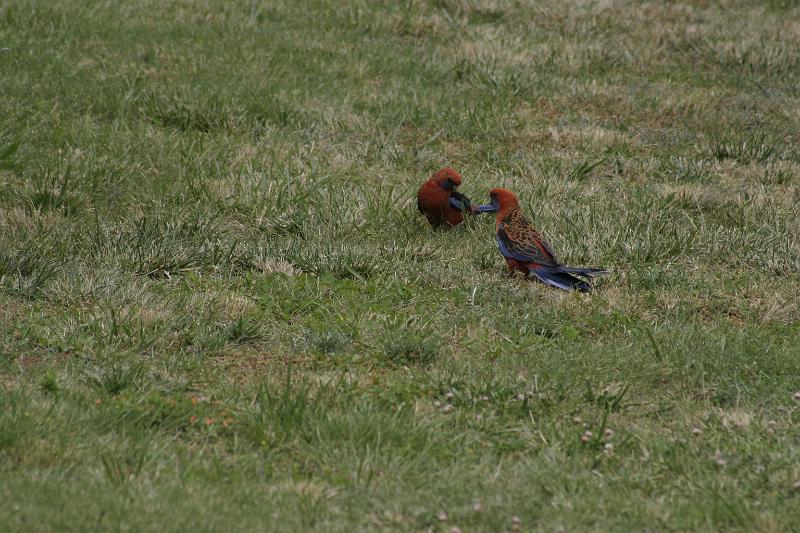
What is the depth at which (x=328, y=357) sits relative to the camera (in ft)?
17.6

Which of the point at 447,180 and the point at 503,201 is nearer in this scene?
the point at 503,201

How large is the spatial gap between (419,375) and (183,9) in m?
7.57

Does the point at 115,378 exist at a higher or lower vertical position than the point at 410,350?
higher

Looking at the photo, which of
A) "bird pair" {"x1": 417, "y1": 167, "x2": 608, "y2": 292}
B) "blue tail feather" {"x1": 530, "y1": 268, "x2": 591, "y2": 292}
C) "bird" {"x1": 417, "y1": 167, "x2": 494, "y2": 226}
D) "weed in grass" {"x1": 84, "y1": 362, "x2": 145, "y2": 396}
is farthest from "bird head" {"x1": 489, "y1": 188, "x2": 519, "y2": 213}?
"weed in grass" {"x1": 84, "y1": 362, "x2": 145, "y2": 396}

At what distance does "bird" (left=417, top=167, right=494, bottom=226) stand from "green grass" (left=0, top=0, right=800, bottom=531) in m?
0.17

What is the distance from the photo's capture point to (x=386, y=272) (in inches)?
259

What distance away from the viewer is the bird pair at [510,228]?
6414mm

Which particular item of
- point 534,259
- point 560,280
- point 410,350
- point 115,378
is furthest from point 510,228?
point 115,378

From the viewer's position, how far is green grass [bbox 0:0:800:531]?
423 centimetres

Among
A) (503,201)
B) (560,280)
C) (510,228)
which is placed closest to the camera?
(560,280)

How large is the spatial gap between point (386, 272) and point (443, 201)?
100cm

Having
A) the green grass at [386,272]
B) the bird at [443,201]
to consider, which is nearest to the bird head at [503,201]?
the bird at [443,201]

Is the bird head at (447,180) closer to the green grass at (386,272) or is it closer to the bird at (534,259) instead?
the green grass at (386,272)

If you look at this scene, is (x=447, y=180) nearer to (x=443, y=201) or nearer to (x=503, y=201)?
(x=443, y=201)
